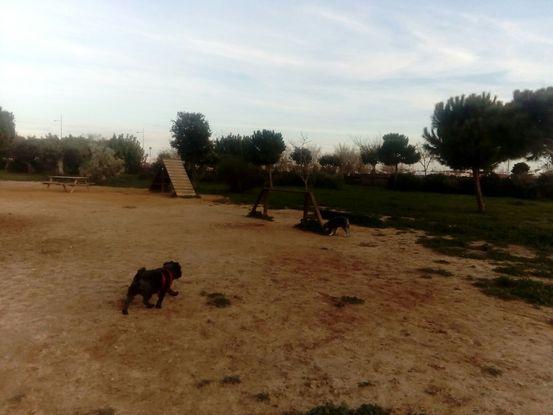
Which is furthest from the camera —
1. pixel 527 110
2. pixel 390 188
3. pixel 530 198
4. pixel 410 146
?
pixel 410 146

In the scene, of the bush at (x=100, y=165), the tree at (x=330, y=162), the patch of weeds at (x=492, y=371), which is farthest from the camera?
the tree at (x=330, y=162)

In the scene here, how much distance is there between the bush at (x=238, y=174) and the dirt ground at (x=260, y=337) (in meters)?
17.6

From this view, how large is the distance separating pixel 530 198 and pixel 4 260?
1220 inches

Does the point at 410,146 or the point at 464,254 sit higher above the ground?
the point at 410,146

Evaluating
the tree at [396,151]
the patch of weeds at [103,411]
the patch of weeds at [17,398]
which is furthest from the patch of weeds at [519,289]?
the tree at [396,151]

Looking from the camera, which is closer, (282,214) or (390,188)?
(282,214)

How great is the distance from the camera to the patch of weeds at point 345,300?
5.60m

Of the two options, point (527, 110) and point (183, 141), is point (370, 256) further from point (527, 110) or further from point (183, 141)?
point (183, 141)

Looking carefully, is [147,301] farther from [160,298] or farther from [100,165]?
[100,165]

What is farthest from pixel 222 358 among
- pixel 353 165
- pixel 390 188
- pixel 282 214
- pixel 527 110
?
pixel 353 165

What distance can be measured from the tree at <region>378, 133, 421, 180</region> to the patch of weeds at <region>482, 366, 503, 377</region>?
39.8 meters

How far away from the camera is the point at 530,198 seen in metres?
28.2

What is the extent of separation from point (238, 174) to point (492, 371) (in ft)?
74.4

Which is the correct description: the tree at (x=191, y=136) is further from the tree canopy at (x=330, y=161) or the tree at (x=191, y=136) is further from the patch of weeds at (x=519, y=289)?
the patch of weeds at (x=519, y=289)
